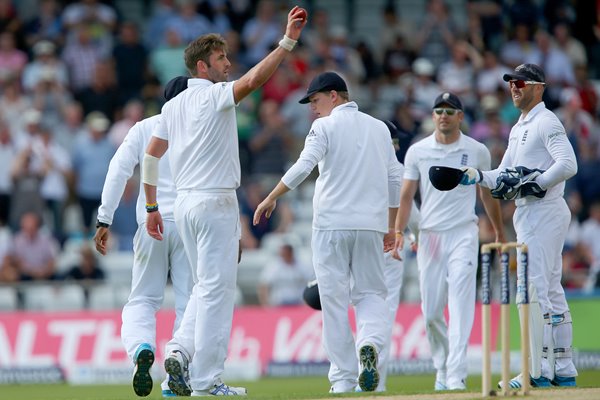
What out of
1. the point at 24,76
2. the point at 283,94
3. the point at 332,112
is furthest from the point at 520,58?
the point at 332,112

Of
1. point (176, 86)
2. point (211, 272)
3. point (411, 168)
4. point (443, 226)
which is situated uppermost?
point (176, 86)

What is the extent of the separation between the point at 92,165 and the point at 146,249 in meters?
9.22

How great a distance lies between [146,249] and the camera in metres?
11.8

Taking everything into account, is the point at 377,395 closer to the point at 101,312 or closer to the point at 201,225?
the point at 201,225

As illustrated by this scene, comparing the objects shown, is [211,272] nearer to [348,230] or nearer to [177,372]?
[177,372]

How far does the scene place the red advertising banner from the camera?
59.5 ft

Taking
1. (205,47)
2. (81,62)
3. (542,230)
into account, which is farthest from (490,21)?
(205,47)

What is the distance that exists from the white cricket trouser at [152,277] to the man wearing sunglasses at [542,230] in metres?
2.89

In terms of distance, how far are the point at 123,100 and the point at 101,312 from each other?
505 cm

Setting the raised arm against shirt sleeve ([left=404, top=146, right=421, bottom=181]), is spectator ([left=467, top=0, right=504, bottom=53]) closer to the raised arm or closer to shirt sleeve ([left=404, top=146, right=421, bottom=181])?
shirt sleeve ([left=404, top=146, right=421, bottom=181])

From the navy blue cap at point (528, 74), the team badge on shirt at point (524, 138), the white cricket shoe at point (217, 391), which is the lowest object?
the white cricket shoe at point (217, 391)

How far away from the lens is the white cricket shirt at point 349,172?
11547mm

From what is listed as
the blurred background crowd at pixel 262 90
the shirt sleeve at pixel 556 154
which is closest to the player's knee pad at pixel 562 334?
the shirt sleeve at pixel 556 154

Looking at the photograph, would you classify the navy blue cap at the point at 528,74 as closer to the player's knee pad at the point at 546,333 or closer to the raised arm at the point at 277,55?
the player's knee pad at the point at 546,333
